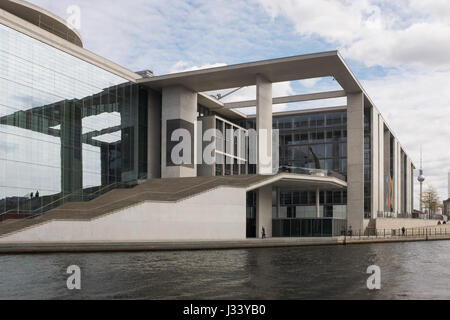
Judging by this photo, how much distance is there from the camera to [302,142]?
2687 inches

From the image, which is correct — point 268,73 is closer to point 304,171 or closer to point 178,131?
point 304,171

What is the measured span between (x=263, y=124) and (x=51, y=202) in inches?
778

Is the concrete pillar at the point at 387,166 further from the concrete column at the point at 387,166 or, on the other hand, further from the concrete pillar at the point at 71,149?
the concrete pillar at the point at 71,149

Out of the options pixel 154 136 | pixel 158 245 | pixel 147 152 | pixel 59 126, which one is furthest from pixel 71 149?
pixel 158 245

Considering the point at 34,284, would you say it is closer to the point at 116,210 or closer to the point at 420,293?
the point at 420,293

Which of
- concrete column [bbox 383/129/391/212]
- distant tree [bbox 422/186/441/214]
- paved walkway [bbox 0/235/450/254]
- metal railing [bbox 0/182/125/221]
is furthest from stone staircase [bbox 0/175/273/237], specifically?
distant tree [bbox 422/186/441/214]

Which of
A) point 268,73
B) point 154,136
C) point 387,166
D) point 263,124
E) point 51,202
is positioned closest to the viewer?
point 51,202

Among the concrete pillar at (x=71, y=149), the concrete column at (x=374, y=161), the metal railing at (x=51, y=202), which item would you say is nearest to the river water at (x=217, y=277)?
the metal railing at (x=51, y=202)

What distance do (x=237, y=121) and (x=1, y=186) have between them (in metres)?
39.1

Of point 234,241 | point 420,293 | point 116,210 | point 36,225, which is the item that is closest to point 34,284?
point 420,293

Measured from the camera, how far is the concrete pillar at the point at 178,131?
5097cm

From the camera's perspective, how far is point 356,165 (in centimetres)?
5288

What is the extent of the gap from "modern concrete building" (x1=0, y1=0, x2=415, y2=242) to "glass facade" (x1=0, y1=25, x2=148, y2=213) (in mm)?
85

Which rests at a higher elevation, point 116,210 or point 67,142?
point 67,142
